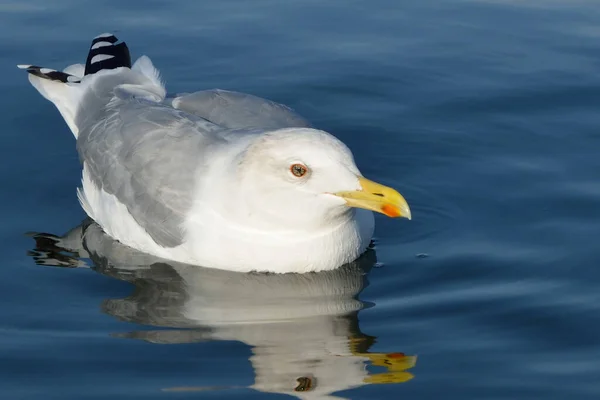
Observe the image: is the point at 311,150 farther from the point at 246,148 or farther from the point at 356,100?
the point at 356,100

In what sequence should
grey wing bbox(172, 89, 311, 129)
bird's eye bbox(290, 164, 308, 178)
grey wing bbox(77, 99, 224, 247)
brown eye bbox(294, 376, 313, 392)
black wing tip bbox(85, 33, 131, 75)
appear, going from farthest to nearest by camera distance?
1. black wing tip bbox(85, 33, 131, 75)
2. grey wing bbox(172, 89, 311, 129)
3. grey wing bbox(77, 99, 224, 247)
4. bird's eye bbox(290, 164, 308, 178)
5. brown eye bbox(294, 376, 313, 392)

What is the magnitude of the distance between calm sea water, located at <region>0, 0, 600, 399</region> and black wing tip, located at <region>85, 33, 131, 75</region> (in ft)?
2.15

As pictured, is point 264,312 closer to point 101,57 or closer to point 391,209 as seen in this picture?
point 391,209

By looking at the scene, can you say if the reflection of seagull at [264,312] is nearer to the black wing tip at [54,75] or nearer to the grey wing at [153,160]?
the grey wing at [153,160]

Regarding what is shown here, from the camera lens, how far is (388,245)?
8969 millimetres

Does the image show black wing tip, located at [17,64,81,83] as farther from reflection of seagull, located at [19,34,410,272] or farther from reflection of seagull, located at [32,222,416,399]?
reflection of seagull, located at [32,222,416,399]

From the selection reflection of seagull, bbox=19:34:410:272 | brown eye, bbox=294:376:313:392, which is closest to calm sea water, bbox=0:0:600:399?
brown eye, bbox=294:376:313:392

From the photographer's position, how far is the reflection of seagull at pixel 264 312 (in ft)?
23.5

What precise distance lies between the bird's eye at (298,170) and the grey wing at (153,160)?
752mm

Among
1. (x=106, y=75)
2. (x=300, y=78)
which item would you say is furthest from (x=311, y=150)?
(x=300, y=78)

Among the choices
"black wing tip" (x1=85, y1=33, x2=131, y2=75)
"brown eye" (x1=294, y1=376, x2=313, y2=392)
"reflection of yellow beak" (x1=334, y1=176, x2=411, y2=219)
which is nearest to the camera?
"brown eye" (x1=294, y1=376, x2=313, y2=392)

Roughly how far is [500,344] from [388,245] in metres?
1.67

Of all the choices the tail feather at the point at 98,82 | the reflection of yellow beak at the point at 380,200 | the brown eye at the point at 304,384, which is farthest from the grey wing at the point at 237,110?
the brown eye at the point at 304,384

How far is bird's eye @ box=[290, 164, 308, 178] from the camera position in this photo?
812 centimetres
